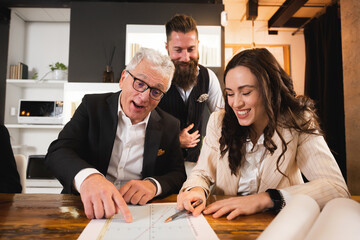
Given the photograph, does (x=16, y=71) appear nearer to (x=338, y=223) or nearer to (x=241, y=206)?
(x=241, y=206)

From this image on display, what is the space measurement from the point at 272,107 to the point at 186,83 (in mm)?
955

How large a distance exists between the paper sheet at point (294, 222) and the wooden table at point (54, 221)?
188mm

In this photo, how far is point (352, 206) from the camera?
0.57m

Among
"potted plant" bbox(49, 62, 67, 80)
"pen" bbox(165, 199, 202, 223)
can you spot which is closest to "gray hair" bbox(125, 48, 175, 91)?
"pen" bbox(165, 199, 202, 223)

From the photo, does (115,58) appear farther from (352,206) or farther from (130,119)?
(352,206)

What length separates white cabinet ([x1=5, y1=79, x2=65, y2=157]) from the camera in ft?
14.1

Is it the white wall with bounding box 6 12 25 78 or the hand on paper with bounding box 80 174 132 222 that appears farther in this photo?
the white wall with bounding box 6 12 25 78

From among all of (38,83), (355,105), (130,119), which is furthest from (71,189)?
(38,83)

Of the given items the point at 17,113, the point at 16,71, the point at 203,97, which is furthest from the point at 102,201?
the point at 17,113

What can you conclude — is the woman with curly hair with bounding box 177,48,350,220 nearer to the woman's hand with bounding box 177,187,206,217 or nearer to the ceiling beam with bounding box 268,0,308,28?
the woman's hand with bounding box 177,187,206,217

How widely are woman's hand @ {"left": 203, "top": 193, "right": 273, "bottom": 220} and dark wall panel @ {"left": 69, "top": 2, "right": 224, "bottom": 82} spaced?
2.77 m

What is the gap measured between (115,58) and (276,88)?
8.98 ft

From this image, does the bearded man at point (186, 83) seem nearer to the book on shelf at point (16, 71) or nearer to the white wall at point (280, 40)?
the book on shelf at point (16, 71)

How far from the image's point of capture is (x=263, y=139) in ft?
4.58
